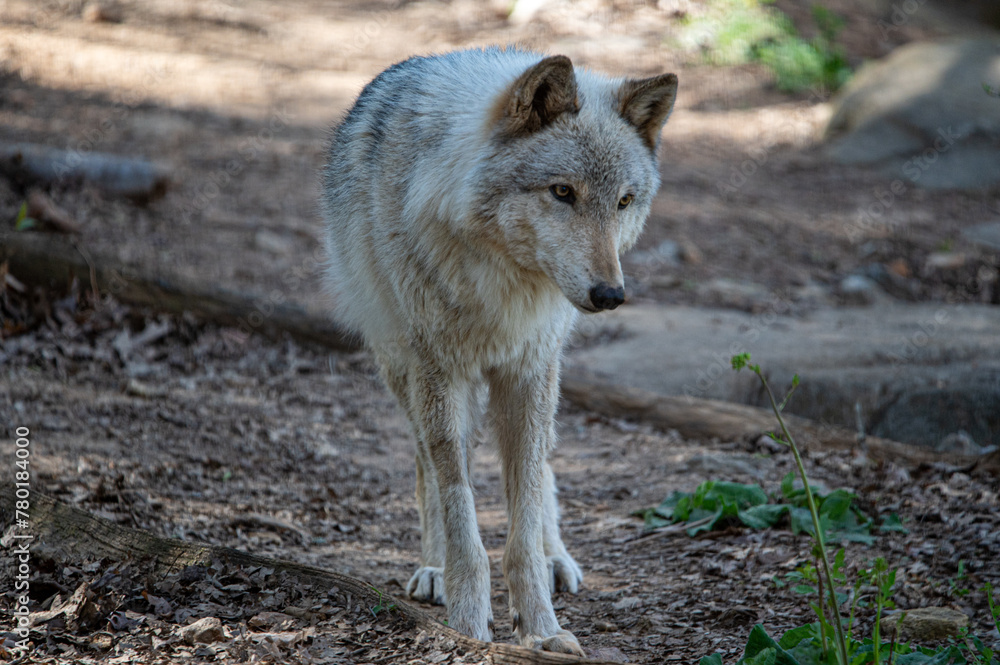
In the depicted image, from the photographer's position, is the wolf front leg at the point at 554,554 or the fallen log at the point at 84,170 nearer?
the wolf front leg at the point at 554,554

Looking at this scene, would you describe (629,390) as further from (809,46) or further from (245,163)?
(809,46)

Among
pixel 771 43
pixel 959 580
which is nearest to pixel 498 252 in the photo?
pixel 959 580

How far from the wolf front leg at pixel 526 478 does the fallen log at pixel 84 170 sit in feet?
18.1

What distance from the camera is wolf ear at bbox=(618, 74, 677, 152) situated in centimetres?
314

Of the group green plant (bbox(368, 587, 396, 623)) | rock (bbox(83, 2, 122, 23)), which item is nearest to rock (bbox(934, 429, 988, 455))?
green plant (bbox(368, 587, 396, 623))

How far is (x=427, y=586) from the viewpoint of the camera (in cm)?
352

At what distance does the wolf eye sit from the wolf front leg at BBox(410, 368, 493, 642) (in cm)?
85

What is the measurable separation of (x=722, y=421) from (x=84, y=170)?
6.05 meters

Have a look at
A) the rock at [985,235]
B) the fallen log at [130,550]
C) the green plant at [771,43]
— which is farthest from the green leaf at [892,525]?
the green plant at [771,43]

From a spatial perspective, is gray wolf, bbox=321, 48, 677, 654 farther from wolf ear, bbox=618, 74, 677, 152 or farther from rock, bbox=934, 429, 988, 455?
rock, bbox=934, 429, 988, 455

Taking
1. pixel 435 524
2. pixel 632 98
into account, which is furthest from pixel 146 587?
pixel 632 98

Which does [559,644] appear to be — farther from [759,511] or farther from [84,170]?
[84,170]

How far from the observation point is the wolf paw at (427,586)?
3492mm

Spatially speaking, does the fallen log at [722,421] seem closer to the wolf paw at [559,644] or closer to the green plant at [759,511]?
the green plant at [759,511]
